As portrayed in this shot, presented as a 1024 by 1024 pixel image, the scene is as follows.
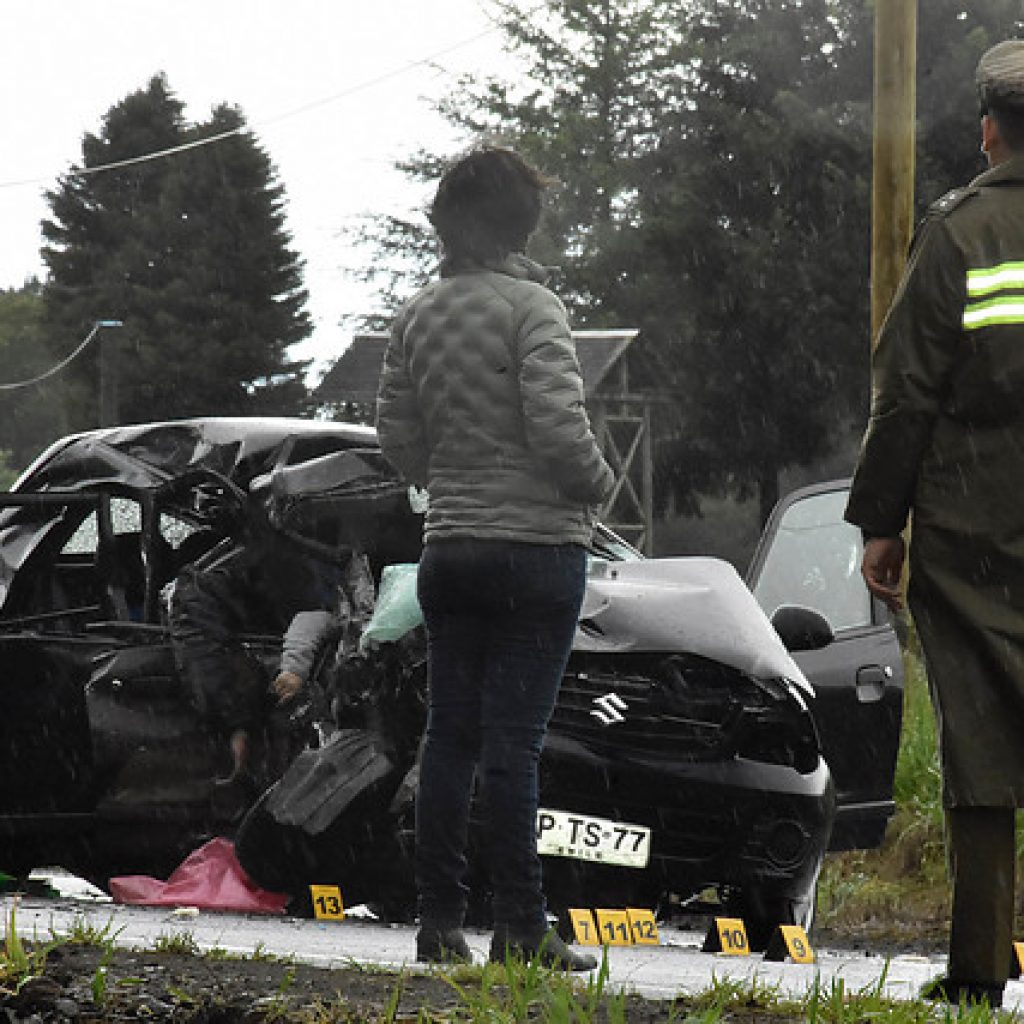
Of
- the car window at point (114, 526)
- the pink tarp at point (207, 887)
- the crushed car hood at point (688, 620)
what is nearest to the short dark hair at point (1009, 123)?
the crushed car hood at point (688, 620)

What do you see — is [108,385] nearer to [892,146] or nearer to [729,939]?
[892,146]

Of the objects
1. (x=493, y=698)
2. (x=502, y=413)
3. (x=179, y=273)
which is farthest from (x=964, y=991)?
(x=179, y=273)

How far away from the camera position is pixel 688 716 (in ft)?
23.8

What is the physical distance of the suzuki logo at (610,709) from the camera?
7.29 meters

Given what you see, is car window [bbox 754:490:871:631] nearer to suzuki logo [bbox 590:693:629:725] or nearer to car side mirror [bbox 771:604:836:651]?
car side mirror [bbox 771:604:836:651]

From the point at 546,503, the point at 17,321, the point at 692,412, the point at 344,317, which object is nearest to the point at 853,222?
the point at 692,412

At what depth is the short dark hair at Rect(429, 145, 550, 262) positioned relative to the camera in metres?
5.95

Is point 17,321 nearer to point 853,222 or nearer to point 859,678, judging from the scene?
point 853,222

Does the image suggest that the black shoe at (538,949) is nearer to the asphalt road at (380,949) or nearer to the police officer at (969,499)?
the asphalt road at (380,949)

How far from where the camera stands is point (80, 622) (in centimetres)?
871

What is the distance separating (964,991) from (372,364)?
140ft

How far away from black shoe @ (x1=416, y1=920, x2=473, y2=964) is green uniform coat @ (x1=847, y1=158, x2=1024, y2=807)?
1.26 metres

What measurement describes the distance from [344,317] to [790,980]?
5776 cm

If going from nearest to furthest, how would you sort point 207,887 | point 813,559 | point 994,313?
point 994,313 → point 207,887 → point 813,559
